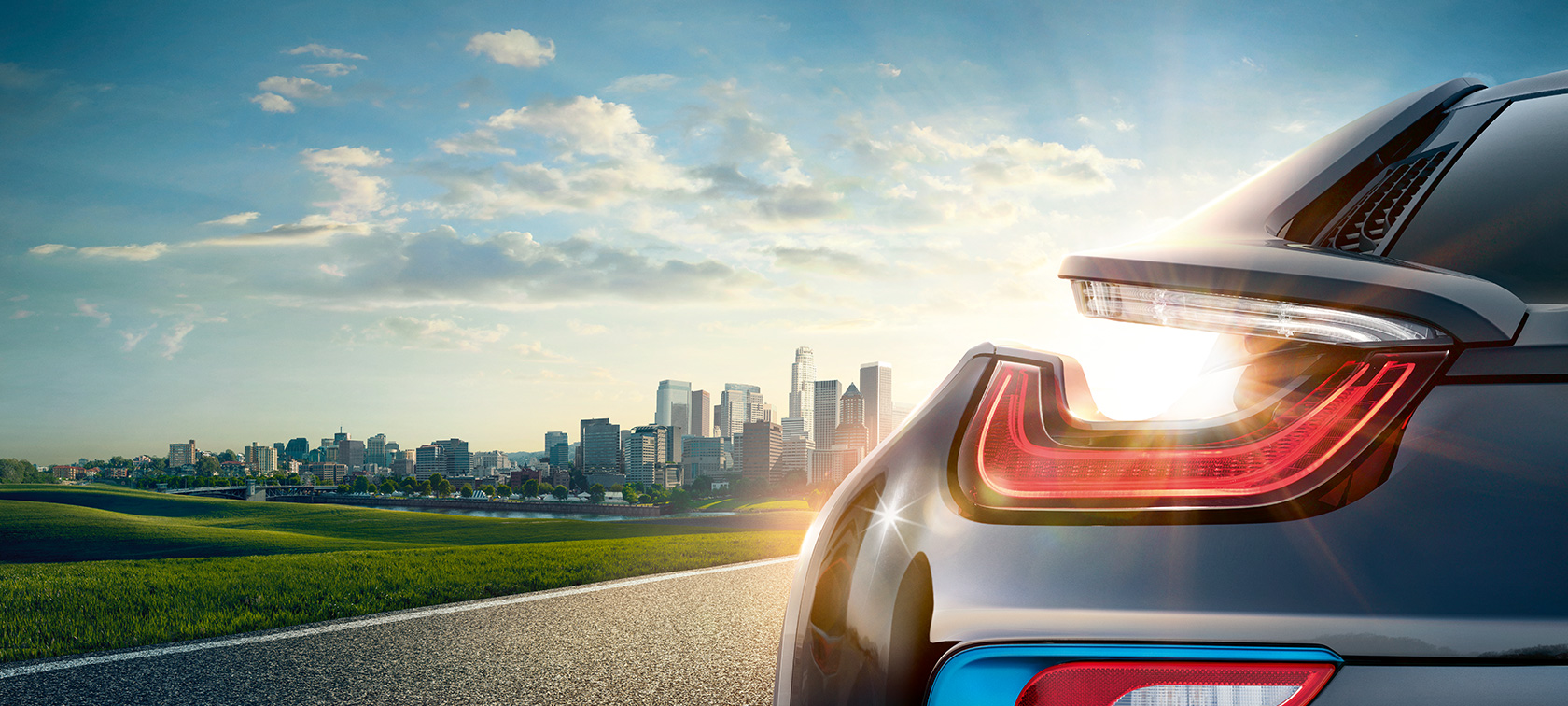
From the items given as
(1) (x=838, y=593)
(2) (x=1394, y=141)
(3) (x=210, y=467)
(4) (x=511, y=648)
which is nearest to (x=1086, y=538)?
(1) (x=838, y=593)

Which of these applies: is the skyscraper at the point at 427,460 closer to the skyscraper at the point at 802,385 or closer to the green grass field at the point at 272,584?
the skyscraper at the point at 802,385

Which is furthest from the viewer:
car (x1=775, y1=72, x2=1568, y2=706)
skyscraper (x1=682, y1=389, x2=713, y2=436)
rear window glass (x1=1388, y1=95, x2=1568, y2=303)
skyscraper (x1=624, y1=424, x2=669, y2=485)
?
skyscraper (x1=682, y1=389, x2=713, y2=436)

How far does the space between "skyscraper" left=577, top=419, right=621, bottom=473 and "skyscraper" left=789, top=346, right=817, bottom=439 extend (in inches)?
2739

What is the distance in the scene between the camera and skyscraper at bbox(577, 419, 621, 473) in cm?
17250

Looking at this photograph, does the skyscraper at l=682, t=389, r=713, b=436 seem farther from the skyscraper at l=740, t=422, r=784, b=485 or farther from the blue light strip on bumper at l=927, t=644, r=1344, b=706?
the blue light strip on bumper at l=927, t=644, r=1344, b=706

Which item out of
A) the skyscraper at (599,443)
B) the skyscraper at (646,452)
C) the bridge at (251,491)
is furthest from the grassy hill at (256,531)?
the skyscraper at (599,443)

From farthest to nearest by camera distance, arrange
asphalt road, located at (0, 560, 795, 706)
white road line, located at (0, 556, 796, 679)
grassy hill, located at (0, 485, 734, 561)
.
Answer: grassy hill, located at (0, 485, 734, 561), white road line, located at (0, 556, 796, 679), asphalt road, located at (0, 560, 795, 706)

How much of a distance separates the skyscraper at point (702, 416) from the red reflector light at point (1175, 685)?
170 meters

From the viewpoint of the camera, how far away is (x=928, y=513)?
102cm

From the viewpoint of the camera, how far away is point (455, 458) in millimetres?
186750

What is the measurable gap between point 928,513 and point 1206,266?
0.50 meters

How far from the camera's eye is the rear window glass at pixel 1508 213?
40.8 inches

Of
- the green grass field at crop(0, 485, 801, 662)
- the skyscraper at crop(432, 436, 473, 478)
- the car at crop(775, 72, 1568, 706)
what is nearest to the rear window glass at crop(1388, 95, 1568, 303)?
the car at crop(775, 72, 1568, 706)

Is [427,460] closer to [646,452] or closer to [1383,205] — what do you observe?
[646,452]
